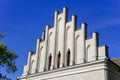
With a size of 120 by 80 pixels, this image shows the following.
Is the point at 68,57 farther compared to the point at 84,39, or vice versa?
the point at 68,57

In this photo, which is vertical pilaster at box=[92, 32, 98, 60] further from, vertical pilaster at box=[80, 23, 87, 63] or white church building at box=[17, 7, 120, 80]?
vertical pilaster at box=[80, 23, 87, 63]

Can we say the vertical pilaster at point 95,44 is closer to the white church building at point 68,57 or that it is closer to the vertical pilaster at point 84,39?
the white church building at point 68,57

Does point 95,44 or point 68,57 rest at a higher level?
point 95,44

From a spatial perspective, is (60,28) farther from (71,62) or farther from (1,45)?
(1,45)

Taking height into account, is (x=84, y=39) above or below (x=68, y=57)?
above

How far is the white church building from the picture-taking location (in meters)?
21.9

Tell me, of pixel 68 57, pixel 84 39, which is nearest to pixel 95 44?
pixel 84 39

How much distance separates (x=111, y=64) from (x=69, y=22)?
6.22m

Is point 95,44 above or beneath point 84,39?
beneath

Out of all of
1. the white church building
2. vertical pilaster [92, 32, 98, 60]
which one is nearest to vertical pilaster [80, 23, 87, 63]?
the white church building

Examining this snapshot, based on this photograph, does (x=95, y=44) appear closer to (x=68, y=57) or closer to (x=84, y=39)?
Result: (x=84, y=39)

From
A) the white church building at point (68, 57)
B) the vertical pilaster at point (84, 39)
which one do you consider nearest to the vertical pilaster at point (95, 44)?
the white church building at point (68, 57)

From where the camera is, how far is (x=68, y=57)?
958 inches

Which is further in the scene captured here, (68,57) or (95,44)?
(68,57)
